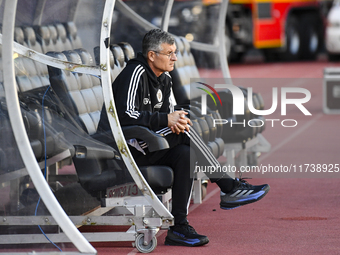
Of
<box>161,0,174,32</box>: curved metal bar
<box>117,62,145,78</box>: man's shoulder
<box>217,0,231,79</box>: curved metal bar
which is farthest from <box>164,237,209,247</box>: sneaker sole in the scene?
<box>217,0,231,79</box>: curved metal bar

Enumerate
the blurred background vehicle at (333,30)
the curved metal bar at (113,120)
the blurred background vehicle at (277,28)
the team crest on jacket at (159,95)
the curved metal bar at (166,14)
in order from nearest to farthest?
the curved metal bar at (113,120) → the team crest on jacket at (159,95) → the curved metal bar at (166,14) → the blurred background vehicle at (333,30) → the blurred background vehicle at (277,28)

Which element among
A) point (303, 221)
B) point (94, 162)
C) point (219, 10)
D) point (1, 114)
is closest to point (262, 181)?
point (303, 221)

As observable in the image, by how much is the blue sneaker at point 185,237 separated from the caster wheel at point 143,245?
0.63 feet

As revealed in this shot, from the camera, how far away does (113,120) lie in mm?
4465

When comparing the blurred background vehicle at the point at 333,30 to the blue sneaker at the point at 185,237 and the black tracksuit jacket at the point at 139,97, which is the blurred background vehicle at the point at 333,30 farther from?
the blue sneaker at the point at 185,237

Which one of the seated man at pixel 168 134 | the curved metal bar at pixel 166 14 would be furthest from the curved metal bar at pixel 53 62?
the curved metal bar at pixel 166 14

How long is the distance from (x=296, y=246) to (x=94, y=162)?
147 cm

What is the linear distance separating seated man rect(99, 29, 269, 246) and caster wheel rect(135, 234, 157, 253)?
199 mm

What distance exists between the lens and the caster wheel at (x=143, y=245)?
4.57 meters

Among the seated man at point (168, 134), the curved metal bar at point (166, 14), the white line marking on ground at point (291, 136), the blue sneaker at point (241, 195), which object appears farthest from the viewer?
the white line marking on ground at point (291, 136)

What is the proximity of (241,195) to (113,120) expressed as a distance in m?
1.07

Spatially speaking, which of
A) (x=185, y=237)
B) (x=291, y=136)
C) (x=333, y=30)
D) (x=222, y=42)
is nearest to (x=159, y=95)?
(x=185, y=237)

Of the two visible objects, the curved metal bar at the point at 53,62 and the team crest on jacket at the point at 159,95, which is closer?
the curved metal bar at the point at 53,62

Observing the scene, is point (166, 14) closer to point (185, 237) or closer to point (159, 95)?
point (159, 95)
